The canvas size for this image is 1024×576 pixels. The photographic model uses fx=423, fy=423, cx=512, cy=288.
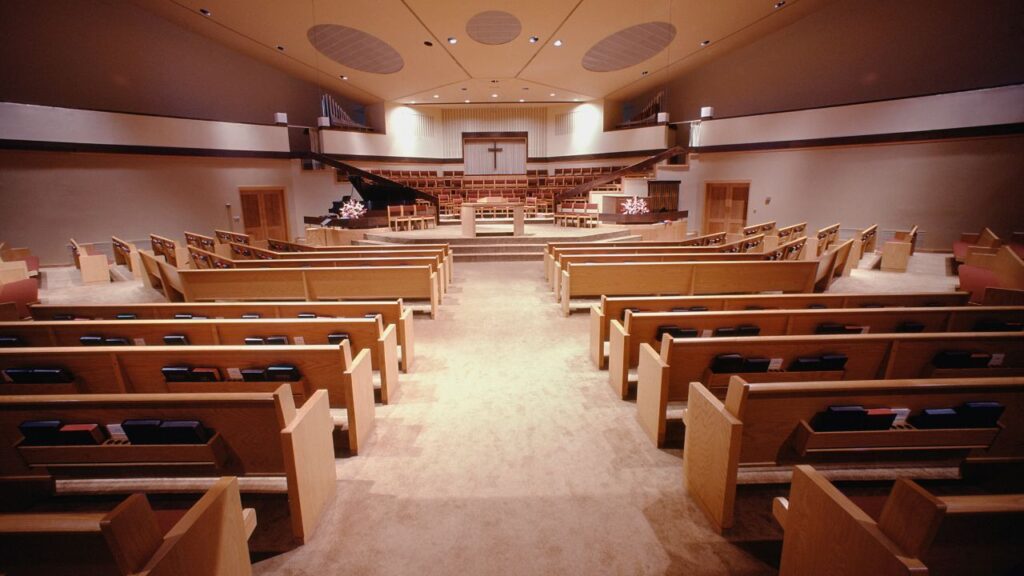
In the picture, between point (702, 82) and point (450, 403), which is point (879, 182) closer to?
point (702, 82)

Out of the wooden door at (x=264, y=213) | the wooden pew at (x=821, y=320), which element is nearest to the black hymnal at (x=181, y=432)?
the wooden pew at (x=821, y=320)

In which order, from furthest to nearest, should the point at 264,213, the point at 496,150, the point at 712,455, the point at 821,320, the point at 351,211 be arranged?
the point at 496,150 → the point at 264,213 → the point at 351,211 → the point at 821,320 → the point at 712,455

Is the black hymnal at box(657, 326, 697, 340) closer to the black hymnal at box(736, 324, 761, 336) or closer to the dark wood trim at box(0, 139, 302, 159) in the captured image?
the black hymnal at box(736, 324, 761, 336)

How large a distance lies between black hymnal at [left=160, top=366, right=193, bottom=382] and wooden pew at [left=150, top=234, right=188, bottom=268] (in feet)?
17.1

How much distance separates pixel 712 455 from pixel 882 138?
905 cm

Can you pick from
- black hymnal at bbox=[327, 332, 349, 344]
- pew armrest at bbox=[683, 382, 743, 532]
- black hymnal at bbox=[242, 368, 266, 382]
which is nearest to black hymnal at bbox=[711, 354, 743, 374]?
pew armrest at bbox=[683, 382, 743, 532]

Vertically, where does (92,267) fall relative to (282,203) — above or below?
below

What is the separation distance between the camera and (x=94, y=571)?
105 cm

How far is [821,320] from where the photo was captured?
103 inches

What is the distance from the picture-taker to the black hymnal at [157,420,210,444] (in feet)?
5.04

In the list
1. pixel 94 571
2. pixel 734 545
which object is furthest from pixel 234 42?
pixel 734 545

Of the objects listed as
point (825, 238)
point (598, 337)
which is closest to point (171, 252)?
point (598, 337)

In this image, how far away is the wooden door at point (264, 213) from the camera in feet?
33.8

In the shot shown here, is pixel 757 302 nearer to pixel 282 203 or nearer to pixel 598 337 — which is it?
pixel 598 337
